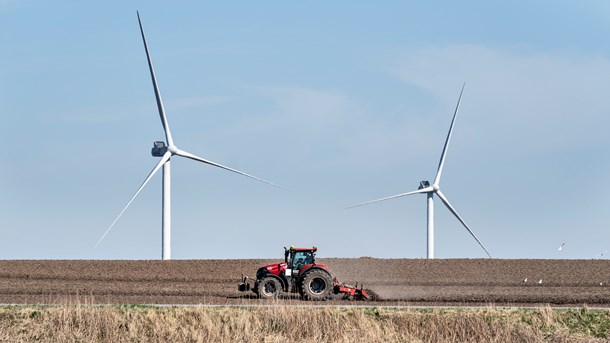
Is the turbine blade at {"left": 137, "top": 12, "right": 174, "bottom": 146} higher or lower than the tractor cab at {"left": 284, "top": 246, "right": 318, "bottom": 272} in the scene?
higher

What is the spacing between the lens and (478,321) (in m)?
36.1

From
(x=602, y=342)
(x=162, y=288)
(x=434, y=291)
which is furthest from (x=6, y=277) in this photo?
(x=602, y=342)

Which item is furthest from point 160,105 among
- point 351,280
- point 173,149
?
point 351,280

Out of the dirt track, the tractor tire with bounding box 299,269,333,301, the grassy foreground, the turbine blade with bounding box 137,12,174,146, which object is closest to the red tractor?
the tractor tire with bounding box 299,269,333,301

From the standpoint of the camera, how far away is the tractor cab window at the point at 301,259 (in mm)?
42969

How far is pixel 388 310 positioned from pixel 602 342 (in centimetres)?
688

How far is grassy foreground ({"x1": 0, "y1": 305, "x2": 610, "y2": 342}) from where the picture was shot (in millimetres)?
34844

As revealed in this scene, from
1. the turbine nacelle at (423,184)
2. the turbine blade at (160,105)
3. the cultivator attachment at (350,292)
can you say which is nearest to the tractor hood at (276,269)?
the cultivator attachment at (350,292)

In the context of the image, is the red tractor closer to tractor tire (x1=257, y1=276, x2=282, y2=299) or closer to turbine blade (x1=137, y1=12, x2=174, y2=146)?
tractor tire (x1=257, y1=276, x2=282, y2=299)

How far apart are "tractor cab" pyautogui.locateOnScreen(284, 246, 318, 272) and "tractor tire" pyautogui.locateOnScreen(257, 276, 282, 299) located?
91 cm

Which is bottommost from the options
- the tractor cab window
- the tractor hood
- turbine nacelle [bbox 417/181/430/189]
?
A: the tractor hood

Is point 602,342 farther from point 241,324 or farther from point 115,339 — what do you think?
point 115,339

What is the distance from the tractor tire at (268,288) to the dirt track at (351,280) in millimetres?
751

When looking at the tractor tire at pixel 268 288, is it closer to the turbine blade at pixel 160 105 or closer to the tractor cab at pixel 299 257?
the tractor cab at pixel 299 257
